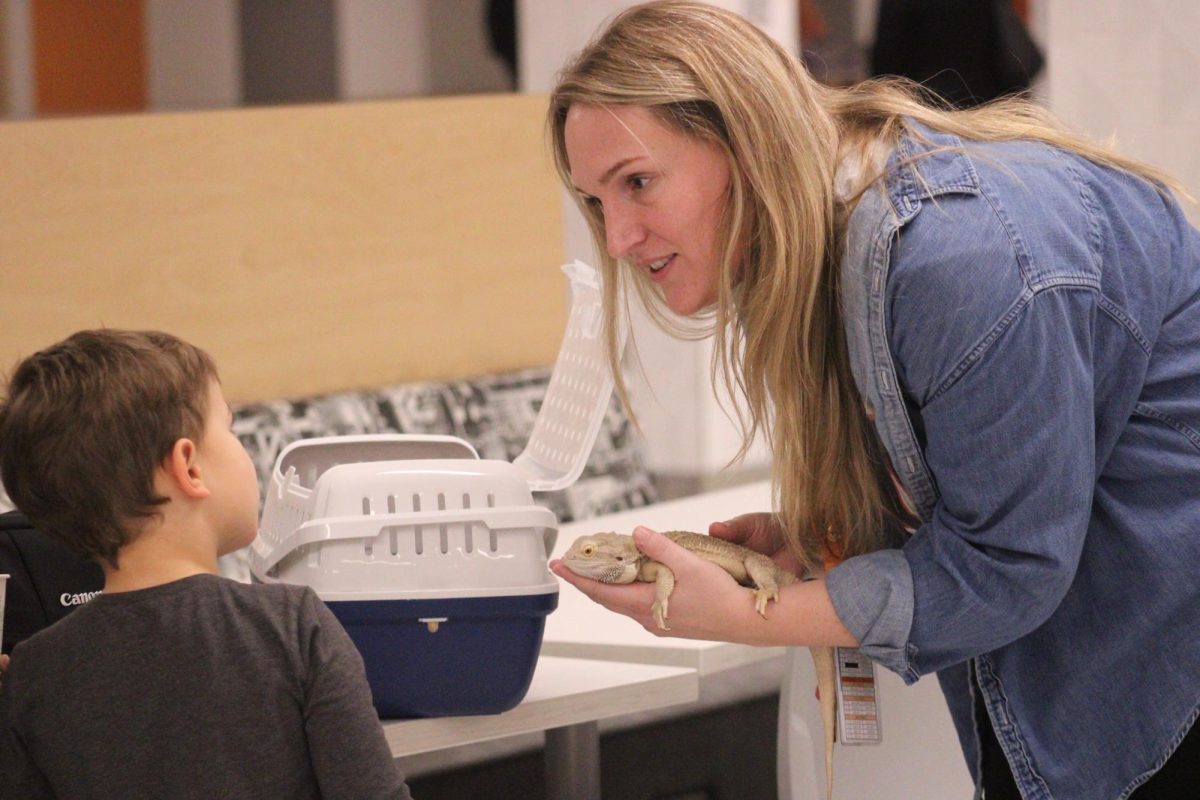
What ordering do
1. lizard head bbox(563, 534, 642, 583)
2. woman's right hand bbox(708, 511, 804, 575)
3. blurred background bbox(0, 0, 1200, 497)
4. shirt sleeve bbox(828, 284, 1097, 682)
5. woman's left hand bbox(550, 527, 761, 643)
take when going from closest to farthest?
shirt sleeve bbox(828, 284, 1097, 682) < woman's left hand bbox(550, 527, 761, 643) < lizard head bbox(563, 534, 642, 583) < woman's right hand bbox(708, 511, 804, 575) < blurred background bbox(0, 0, 1200, 497)

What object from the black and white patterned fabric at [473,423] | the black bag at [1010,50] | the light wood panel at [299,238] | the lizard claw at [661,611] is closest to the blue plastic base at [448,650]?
the lizard claw at [661,611]

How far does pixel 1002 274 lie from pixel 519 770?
254 centimetres

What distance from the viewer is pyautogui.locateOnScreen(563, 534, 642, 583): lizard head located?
1.78 meters

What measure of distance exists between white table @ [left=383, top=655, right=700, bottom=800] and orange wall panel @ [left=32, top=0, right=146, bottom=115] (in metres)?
2.09

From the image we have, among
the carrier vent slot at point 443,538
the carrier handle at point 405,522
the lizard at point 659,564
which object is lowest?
the lizard at point 659,564

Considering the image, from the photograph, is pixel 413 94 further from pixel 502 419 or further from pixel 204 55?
pixel 502 419

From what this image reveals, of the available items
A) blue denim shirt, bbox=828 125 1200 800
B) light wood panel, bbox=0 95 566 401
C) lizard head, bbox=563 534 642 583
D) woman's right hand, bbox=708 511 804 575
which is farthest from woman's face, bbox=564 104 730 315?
light wood panel, bbox=0 95 566 401

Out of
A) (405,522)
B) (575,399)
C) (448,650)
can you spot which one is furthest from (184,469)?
→ (575,399)

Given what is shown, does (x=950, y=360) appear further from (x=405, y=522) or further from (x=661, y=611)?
(x=405, y=522)

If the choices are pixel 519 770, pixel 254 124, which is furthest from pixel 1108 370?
pixel 254 124

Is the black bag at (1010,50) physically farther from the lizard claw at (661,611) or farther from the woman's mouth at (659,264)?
the lizard claw at (661,611)

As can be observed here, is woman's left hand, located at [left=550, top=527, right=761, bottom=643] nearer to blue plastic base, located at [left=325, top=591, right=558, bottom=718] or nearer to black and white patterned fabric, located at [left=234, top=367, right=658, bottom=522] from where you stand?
blue plastic base, located at [left=325, top=591, right=558, bottom=718]

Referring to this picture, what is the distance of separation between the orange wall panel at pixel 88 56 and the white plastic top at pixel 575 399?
5.56 ft

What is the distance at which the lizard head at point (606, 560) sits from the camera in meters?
1.78
